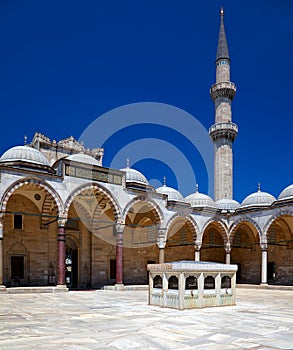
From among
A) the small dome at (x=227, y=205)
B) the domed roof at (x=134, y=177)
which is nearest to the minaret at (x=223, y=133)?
the small dome at (x=227, y=205)

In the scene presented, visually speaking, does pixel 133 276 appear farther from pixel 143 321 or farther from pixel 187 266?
pixel 143 321

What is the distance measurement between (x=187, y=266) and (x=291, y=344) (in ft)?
14.7

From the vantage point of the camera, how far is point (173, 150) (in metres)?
23.6

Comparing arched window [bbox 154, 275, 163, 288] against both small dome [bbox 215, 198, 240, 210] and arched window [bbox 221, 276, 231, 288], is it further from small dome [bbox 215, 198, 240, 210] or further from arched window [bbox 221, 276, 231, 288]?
small dome [bbox 215, 198, 240, 210]

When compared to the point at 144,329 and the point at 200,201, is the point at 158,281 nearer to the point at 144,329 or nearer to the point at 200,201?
the point at 144,329

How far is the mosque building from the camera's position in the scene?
17.6 m

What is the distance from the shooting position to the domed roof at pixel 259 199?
2491 cm

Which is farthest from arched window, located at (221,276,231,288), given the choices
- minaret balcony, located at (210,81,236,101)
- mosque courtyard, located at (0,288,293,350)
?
minaret balcony, located at (210,81,236,101)

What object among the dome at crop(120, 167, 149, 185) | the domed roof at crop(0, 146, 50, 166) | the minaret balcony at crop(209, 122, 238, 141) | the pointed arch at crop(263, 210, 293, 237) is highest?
the minaret balcony at crop(209, 122, 238, 141)

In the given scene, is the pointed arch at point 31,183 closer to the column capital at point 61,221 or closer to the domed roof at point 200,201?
the column capital at point 61,221

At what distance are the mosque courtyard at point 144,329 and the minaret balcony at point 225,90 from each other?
23.1 meters

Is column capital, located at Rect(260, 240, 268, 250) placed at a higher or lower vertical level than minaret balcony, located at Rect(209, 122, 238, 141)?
lower

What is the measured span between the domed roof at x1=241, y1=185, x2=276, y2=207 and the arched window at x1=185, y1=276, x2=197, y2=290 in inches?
624

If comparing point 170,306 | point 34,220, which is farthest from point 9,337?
point 34,220
